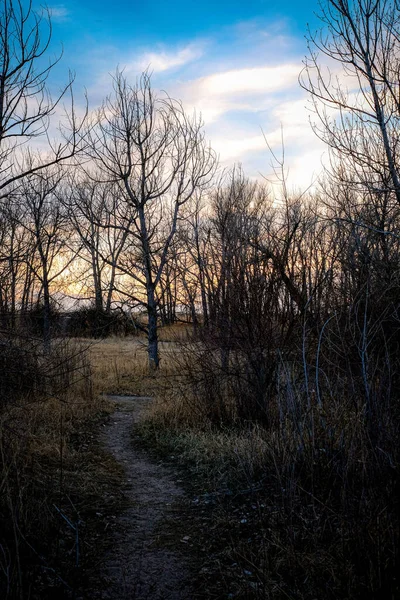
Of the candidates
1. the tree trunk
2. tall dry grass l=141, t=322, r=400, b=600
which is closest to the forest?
tall dry grass l=141, t=322, r=400, b=600

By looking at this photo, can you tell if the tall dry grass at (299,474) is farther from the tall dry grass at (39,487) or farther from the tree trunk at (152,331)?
the tree trunk at (152,331)

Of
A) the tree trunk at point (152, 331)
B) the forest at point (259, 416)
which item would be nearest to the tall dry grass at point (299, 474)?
Answer: the forest at point (259, 416)

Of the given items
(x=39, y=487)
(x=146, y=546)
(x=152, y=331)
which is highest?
(x=152, y=331)

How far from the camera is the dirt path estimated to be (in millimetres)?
3145

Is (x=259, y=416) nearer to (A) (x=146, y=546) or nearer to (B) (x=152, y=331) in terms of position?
(A) (x=146, y=546)

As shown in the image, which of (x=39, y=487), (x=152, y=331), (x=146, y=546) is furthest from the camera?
(x=152, y=331)

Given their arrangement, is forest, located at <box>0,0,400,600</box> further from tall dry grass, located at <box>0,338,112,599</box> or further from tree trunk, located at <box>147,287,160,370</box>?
tree trunk, located at <box>147,287,160,370</box>

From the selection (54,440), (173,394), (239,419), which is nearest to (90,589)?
(54,440)

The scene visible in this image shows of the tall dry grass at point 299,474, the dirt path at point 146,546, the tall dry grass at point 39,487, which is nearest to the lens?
the tall dry grass at point 299,474

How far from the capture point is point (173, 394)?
8438mm

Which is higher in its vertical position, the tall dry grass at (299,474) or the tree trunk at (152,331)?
the tree trunk at (152,331)

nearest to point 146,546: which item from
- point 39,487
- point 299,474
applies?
point 39,487

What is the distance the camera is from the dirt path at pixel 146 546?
10.3 feet

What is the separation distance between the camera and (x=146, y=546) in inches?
149
